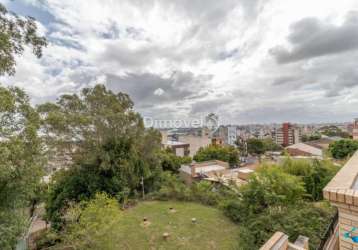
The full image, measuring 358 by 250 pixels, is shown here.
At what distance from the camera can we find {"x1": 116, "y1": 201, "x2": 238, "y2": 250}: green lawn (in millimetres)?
5133

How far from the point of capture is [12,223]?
4.47 metres

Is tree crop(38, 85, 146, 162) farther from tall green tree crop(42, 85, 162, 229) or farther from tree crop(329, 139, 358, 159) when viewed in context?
tree crop(329, 139, 358, 159)

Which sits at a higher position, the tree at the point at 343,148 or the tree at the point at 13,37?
the tree at the point at 13,37

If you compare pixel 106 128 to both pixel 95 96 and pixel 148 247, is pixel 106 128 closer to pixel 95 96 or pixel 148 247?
pixel 95 96

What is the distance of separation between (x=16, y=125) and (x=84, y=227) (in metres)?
3.01

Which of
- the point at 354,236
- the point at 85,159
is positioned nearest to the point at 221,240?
the point at 354,236

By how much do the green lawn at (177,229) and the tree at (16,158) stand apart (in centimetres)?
267

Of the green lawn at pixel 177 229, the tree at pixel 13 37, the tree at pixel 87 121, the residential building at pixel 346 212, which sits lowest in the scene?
the green lawn at pixel 177 229

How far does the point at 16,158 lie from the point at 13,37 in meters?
2.76

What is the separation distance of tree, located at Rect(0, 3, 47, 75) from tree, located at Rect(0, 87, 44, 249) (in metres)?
0.62

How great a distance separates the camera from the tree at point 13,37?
3.91 meters

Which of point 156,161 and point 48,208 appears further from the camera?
point 156,161

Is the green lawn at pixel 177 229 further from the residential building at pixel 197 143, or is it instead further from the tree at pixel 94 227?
the residential building at pixel 197 143

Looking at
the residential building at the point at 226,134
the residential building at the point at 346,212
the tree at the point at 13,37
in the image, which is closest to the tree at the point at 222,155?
Result: the tree at the point at 13,37
